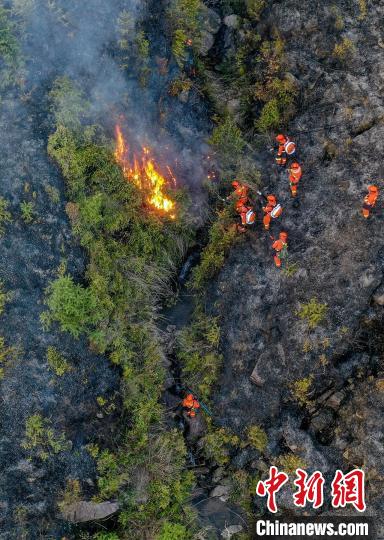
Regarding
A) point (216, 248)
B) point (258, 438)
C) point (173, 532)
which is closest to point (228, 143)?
point (216, 248)

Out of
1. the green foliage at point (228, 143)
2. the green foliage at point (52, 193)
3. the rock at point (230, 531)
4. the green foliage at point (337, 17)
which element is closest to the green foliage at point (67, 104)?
the green foliage at point (52, 193)

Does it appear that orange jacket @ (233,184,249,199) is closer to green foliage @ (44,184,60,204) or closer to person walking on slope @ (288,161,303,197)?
person walking on slope @ (288,161,303,197)

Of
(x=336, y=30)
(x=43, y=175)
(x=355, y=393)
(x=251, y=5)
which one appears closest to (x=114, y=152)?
(x=43, y=175)

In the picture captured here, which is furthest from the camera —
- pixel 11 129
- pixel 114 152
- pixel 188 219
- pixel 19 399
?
pixel 188 219

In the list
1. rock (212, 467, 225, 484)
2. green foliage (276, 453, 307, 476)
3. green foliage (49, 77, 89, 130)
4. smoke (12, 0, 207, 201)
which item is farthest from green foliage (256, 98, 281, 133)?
rock (212, 467, 225, 484)

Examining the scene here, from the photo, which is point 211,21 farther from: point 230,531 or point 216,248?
point 230,531

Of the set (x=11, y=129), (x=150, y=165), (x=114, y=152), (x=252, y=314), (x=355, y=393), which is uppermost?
(x=11, y=129)

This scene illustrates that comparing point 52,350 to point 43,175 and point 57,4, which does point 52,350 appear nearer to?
point 43,175

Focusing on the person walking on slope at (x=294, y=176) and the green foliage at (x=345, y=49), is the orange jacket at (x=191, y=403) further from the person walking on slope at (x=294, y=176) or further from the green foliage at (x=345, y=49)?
the green foliage at (x=345, y=49)
